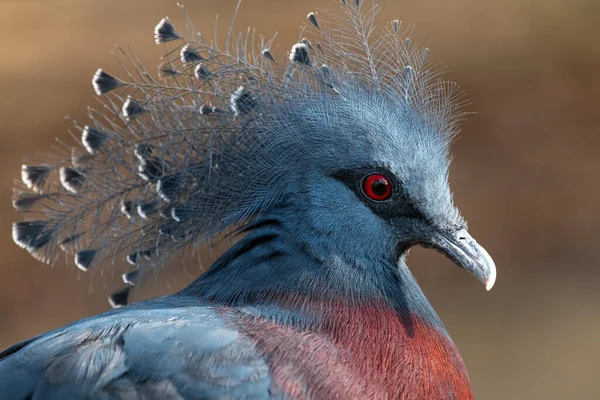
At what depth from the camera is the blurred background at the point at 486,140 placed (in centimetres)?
593

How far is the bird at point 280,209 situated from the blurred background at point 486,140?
3.63 metres

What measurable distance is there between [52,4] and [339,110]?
501cm

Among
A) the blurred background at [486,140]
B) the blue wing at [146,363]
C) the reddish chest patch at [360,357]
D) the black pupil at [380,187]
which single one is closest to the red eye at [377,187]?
the black pupil at [380,187]

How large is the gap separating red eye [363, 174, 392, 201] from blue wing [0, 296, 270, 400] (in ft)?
1.72

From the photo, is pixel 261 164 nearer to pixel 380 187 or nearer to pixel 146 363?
pixel 380 187

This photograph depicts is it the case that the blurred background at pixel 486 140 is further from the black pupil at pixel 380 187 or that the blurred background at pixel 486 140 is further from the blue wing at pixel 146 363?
the blue wing at pixel 146 363

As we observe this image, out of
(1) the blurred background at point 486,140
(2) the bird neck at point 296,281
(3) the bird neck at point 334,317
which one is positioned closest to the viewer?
(3) the bird neck at point 334,317

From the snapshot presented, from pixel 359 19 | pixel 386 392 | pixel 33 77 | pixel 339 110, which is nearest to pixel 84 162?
pixel 339 110

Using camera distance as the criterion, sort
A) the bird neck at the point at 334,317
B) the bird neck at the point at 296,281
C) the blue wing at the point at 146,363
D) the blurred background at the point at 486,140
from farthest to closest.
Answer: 1. the blurred background at the point at 486,140
2. the bird neck at the point at 296,281
3. the bird neck at the point at 334,317
4. the blue wing at the point at 146,363

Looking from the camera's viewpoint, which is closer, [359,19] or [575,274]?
[359,19]

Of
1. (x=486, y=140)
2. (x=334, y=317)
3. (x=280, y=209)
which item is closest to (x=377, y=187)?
(x=280, y=209)

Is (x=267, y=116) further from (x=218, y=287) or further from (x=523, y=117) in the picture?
(x=523, y=117)

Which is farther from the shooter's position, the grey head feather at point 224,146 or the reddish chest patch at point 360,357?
the grey head feather at point 224,146

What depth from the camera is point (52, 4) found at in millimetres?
6598
